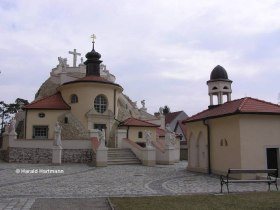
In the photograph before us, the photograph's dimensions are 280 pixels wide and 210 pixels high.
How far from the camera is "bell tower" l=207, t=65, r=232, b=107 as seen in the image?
23969 millimetres

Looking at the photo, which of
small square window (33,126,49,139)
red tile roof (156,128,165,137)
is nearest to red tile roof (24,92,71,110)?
small square window (33,126,49,139)

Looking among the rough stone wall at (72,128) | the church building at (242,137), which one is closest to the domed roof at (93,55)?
the rough stone wall at (72,128)

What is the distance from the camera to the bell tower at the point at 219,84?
24.0m

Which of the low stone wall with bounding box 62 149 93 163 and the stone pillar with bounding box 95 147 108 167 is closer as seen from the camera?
the stone pillar with bounding box 95 147 108 167

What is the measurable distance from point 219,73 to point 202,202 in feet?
48.8

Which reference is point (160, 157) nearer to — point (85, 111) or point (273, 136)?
point (85, 111)

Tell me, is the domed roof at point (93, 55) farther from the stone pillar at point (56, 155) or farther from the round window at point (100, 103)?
the stone pillar at point (56, 155)

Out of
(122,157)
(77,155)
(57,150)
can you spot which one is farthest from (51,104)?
(122,157)

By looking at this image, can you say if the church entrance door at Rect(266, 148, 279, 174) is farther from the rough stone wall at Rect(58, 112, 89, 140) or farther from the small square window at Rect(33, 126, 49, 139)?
the small square window at Rect(33, 126, 49, 139)

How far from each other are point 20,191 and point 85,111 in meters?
22.3

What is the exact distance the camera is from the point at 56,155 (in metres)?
26.8

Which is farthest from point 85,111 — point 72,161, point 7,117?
point 7,117

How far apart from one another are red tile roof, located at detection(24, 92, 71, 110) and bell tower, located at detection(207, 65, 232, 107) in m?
16.7

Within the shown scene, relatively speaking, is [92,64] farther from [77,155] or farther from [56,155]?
[56,155]
